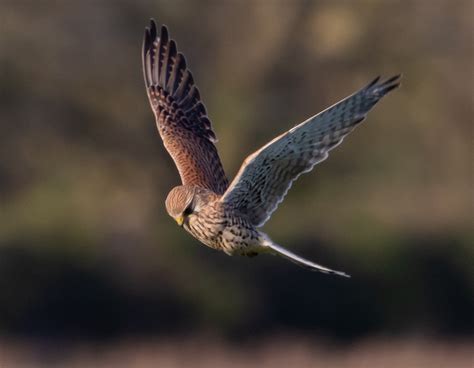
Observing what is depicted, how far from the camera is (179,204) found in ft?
27.2

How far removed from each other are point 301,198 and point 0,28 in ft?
16.7

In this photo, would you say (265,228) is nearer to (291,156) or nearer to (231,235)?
(291,156)

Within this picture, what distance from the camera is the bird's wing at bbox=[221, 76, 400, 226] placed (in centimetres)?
826

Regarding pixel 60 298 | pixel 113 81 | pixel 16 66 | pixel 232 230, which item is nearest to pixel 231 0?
pixel 113 81

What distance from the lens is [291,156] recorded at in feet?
27.9

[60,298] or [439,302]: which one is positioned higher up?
[439,302]

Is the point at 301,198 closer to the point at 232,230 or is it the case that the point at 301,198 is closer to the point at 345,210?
the point at 345,210

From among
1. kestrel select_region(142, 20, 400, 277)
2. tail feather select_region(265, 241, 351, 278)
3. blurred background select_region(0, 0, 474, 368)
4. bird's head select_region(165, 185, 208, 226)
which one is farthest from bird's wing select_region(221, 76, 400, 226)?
blurred background select_region(0, 0, 474, 368)

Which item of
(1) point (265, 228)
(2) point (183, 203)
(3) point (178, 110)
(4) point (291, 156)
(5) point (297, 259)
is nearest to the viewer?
(5) point (297, 259)

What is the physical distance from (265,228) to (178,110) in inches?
330

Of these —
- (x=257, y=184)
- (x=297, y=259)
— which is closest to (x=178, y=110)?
(x=257, y=184)

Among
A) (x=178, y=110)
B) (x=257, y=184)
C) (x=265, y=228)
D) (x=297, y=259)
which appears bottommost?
(x=297, y=259)

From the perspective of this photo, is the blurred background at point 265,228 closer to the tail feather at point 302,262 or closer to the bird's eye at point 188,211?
the bird's eye at point 188,211

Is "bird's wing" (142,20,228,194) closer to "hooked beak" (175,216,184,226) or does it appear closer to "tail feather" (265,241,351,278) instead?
"hooked beak" (175,216,184,226)
